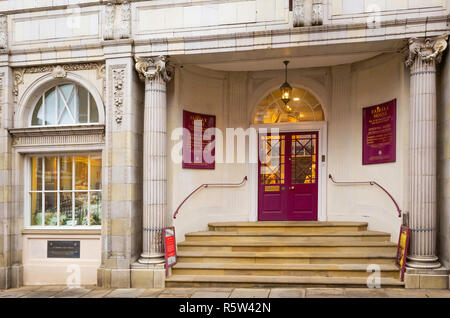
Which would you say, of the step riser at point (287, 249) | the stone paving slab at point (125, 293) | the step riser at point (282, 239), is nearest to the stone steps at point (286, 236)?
the step riser at point (282, 239)

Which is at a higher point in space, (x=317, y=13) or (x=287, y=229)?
(x=317, y=13)

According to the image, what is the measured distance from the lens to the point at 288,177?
10.3 metres

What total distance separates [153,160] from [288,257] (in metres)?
3.46

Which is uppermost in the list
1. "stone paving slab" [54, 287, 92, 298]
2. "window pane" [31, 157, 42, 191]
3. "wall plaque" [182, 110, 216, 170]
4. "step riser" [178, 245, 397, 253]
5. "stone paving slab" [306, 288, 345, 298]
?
"wall plaque" [182, 110, 216, 170]

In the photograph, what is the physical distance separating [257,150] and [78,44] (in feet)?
16.1

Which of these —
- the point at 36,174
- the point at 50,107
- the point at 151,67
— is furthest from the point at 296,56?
the point at 36,174

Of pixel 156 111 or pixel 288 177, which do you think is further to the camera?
pixel 288 177

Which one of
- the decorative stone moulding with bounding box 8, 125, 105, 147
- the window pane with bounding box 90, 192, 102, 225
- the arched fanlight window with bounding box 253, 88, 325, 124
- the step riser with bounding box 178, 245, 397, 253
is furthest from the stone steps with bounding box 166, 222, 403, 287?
the decorative stone moulding with bounding box 8, 125, 105, 147

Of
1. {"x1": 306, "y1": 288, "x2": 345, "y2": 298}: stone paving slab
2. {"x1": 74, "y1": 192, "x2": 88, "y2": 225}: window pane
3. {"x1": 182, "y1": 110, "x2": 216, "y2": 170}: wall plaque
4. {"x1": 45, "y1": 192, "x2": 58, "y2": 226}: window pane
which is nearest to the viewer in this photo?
{"x1": 306, "y1": 288, "x2": 345, "y2": 298}: stone paving slab

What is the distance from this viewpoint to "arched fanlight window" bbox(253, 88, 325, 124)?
1027 cm

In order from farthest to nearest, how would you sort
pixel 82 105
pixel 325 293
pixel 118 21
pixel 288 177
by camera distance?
pixel 288 177
pixel 82 105
pixel 118 21
pixel 325 293

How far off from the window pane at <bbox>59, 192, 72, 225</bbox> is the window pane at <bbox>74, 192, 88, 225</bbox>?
17cm

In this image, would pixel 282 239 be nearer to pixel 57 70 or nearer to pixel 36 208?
pixel 36 208

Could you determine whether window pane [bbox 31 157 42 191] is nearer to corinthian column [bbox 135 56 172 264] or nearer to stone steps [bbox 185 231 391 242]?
corinthian column [bbox 135 56 172 264]
